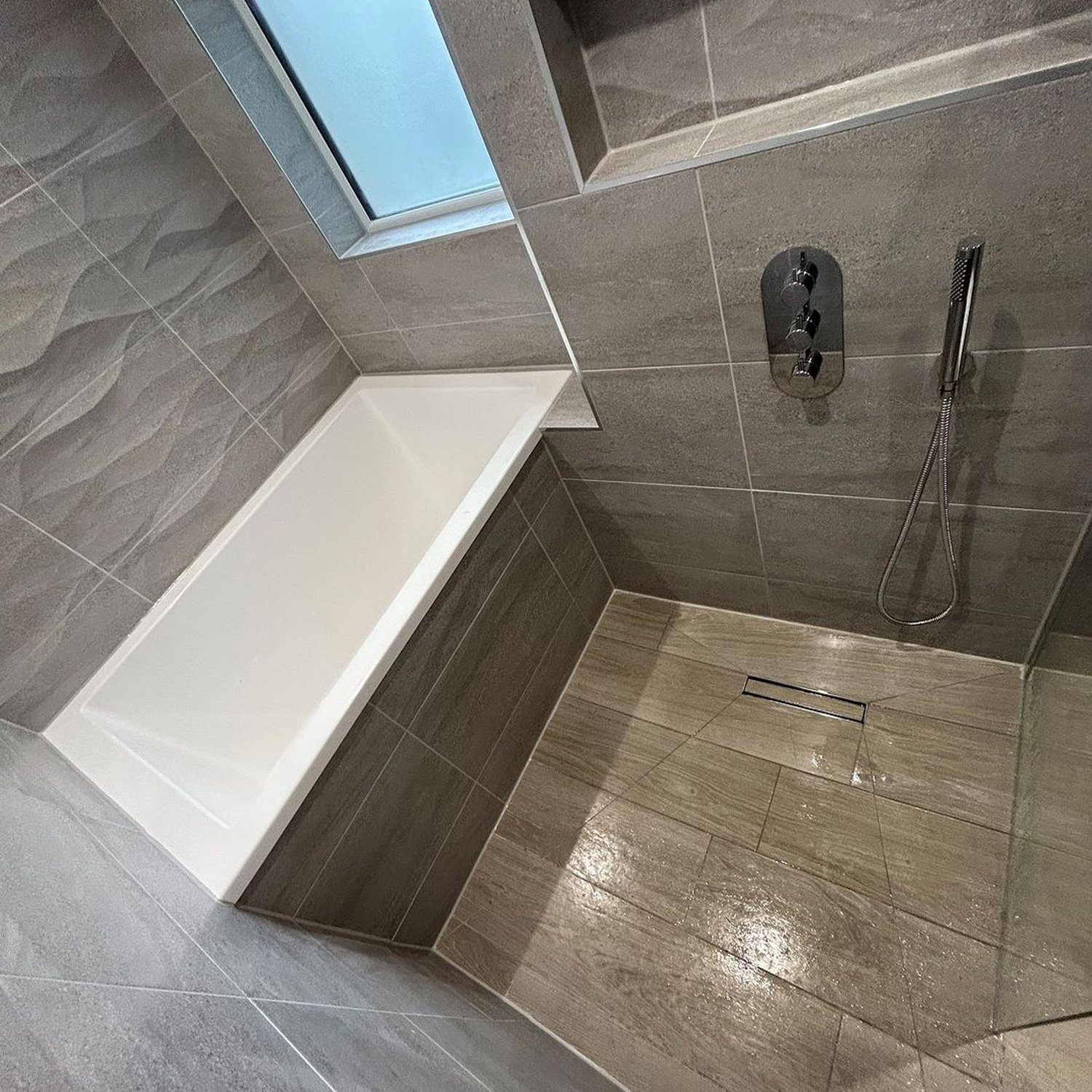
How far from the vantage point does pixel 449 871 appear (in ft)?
4.57

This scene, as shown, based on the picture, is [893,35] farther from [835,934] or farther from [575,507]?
[835,934]

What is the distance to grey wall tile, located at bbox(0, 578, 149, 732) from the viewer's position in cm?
139

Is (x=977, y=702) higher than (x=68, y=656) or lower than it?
higher

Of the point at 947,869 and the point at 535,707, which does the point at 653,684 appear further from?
the point at 947,869

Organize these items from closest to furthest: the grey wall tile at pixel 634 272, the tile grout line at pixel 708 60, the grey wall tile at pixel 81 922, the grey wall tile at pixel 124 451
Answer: the grey wall tile at pixel 81 922 → the tile grout line at pixel 708 60 → the grey wall tile at pixel 634 272 → the grey wall tile at pixel 124 451

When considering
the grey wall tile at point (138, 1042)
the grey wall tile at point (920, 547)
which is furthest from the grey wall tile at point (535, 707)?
the grey wall tile at point (138, 1042)

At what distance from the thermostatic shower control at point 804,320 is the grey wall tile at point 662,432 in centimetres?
8

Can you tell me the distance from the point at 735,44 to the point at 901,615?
1130 mm

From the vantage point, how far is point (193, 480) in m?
1.66

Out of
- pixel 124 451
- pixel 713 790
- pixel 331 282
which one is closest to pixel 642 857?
pixel 713 790

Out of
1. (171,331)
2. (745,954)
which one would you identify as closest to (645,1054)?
(745,954)

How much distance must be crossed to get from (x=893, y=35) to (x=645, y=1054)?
163cm

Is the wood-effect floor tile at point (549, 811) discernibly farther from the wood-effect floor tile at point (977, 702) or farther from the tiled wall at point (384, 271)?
the tiled wall at point (384, 271)

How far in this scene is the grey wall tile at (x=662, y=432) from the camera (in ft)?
3.90
